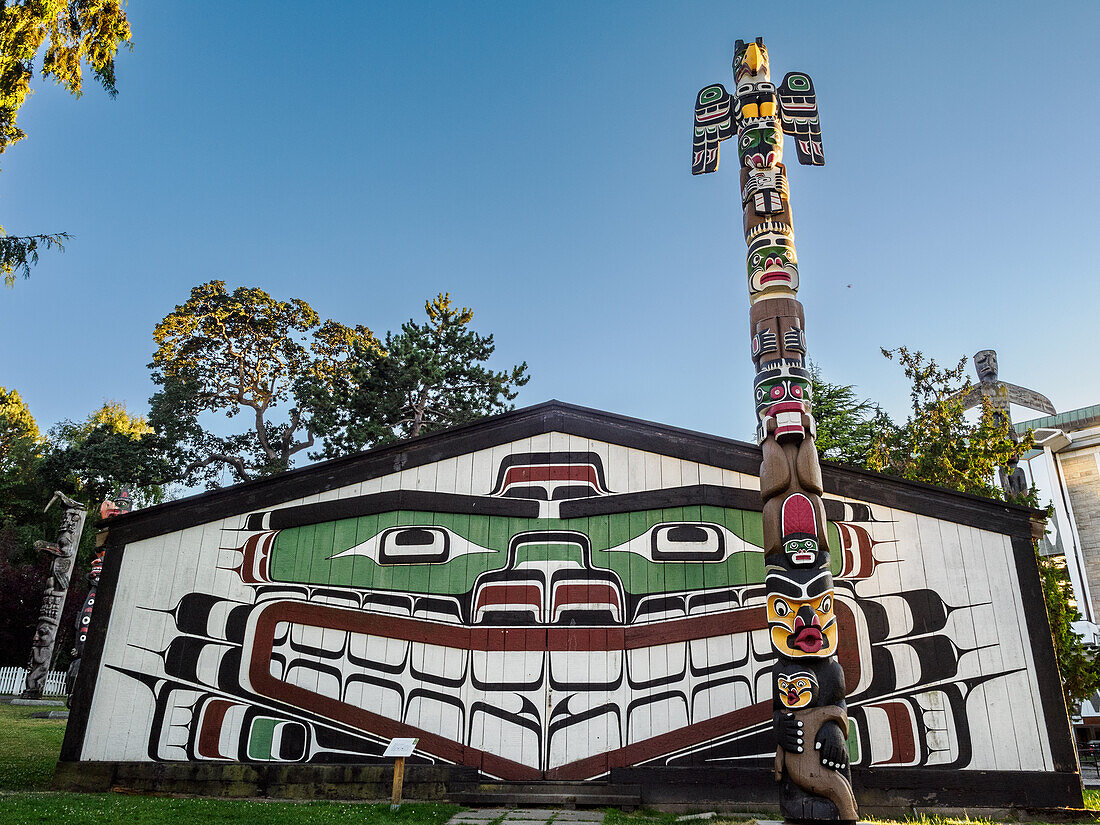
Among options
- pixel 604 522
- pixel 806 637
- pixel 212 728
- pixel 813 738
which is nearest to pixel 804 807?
pixel 813 738

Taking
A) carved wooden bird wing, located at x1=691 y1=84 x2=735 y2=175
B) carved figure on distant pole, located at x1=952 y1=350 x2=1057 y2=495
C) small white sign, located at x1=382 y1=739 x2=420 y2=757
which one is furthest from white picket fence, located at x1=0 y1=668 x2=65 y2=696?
carved figure on distant pole, located at x1=952 y1=350 x2=1057 y2=495

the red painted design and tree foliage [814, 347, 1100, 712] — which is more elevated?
tree foliage [814, 347, 1100, 712]

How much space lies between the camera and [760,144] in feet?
29.0

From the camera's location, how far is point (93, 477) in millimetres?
24328

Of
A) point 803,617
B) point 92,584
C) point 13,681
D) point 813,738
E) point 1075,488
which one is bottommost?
point 813,738

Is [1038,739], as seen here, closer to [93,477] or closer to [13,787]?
[13,787]

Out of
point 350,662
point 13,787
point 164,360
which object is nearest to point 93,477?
point 164,360

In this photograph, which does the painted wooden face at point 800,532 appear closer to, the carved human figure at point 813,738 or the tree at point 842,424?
the carved human figure at point 813,738

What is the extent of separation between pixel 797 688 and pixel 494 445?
484 cm

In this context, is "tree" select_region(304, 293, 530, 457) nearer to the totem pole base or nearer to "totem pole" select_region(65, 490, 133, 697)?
"totem pole" select_region(65, 490, 133, 697)

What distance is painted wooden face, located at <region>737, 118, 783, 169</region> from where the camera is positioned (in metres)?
8.70

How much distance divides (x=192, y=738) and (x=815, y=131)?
36.0 ft

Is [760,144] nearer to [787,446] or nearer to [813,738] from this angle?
[787,446]

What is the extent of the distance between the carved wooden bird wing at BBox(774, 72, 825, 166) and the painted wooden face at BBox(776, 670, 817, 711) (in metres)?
6.73
